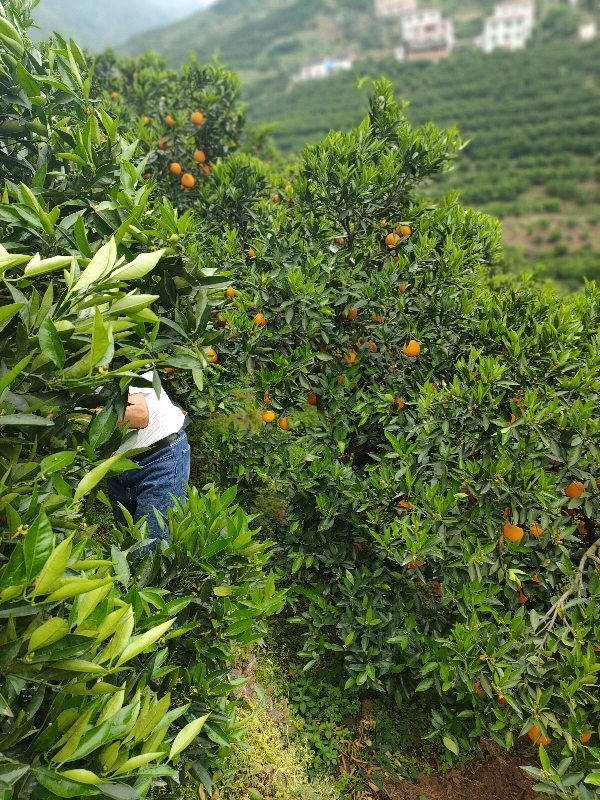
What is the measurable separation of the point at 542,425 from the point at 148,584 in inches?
66.1

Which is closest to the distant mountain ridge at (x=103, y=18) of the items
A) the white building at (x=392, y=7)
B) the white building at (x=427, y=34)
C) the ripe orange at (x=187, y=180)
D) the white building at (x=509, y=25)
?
the white building at (x=392, y=7)

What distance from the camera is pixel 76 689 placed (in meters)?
0.93

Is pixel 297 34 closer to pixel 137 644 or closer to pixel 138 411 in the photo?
pixel 138 411

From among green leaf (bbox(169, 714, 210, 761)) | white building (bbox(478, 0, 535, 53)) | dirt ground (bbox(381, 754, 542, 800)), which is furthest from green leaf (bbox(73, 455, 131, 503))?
white building (bbox(478, 0, 535, 53))

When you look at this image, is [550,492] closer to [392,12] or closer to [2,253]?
[2,253]

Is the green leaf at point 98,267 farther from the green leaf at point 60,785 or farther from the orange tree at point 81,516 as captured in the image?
the green leaf at point 60,785

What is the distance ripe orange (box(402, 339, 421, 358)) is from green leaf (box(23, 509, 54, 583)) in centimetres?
203

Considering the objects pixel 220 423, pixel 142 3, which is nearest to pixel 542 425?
pixel 220 423

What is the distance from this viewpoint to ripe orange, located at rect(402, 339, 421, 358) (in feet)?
8.45

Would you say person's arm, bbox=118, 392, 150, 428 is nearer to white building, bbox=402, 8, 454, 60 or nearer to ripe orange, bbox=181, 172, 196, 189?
ripe orange, bbox=181, 172, 196, 189

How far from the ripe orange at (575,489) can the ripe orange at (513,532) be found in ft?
0.86

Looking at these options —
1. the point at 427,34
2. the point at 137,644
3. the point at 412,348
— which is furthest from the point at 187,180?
the point at 427,34

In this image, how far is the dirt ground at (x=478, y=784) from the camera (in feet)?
7.75

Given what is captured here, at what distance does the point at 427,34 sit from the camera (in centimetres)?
5031
